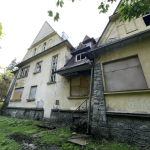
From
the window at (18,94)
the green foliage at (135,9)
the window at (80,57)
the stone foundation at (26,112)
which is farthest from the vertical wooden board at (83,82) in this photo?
the window at (18,94)

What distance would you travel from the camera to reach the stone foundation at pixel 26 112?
809cm

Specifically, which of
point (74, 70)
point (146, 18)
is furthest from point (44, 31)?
point (146, 18)

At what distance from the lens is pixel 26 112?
30.6 ft

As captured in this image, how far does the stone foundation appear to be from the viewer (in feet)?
26.5

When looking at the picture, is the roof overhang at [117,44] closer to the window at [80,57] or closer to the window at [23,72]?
the window at [80,57]

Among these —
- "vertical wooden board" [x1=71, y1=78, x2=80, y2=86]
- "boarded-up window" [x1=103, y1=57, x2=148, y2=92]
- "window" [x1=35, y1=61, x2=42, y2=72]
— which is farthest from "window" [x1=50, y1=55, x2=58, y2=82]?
"boarded-up window" [x1=103, y1=57, x2=148, y2=92]

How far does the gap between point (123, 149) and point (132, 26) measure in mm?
6626

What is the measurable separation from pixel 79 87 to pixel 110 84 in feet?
9.26

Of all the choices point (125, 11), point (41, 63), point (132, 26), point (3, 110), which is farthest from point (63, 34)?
→ point (3, 110)

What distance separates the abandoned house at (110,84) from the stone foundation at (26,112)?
0.30 ft

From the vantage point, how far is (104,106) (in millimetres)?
A: 4391

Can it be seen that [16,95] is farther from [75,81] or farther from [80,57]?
[80,57]

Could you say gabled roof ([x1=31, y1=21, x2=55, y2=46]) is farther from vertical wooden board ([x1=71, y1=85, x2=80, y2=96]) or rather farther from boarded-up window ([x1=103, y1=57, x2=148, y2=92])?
boarded-up window ([x1=103, y1=57, x2=148, y2=92])

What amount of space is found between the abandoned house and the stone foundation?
3.6 inches
